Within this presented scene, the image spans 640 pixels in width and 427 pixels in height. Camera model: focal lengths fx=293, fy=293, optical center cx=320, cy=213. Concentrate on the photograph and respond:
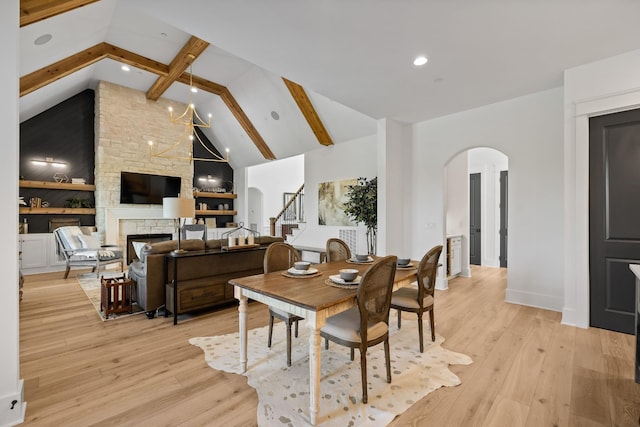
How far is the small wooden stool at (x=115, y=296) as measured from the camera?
3572mm

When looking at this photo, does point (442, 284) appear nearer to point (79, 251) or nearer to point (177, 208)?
point (177, 208)

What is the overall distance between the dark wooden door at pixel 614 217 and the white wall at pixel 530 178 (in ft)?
1.79

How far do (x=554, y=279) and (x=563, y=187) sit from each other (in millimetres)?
1200

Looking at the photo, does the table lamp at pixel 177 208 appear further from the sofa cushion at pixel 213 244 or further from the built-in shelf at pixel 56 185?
the built-in shelf at pixel 56 185

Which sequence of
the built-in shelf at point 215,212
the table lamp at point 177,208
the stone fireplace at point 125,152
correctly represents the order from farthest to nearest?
the built-in shelf at point 215,212 < the stone fireplace at point 125,152 < the table lamp at point 177,208

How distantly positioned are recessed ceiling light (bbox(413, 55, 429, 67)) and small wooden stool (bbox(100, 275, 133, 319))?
433cm

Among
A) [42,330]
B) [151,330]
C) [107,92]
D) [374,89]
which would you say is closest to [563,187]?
[374,89]

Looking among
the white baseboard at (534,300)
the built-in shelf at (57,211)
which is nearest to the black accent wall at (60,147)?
the built-in shelf at (57,211)

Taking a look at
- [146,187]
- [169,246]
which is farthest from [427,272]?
[146,187]

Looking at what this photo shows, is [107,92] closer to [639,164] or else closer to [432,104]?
[432,104]

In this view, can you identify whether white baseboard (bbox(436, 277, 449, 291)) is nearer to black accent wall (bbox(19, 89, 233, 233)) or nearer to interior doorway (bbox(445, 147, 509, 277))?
interior doorway (bbox(445, 147, 509, 277))

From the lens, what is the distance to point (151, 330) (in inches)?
126

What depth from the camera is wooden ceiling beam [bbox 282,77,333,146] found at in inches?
→ 233

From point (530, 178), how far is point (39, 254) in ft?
29.5
